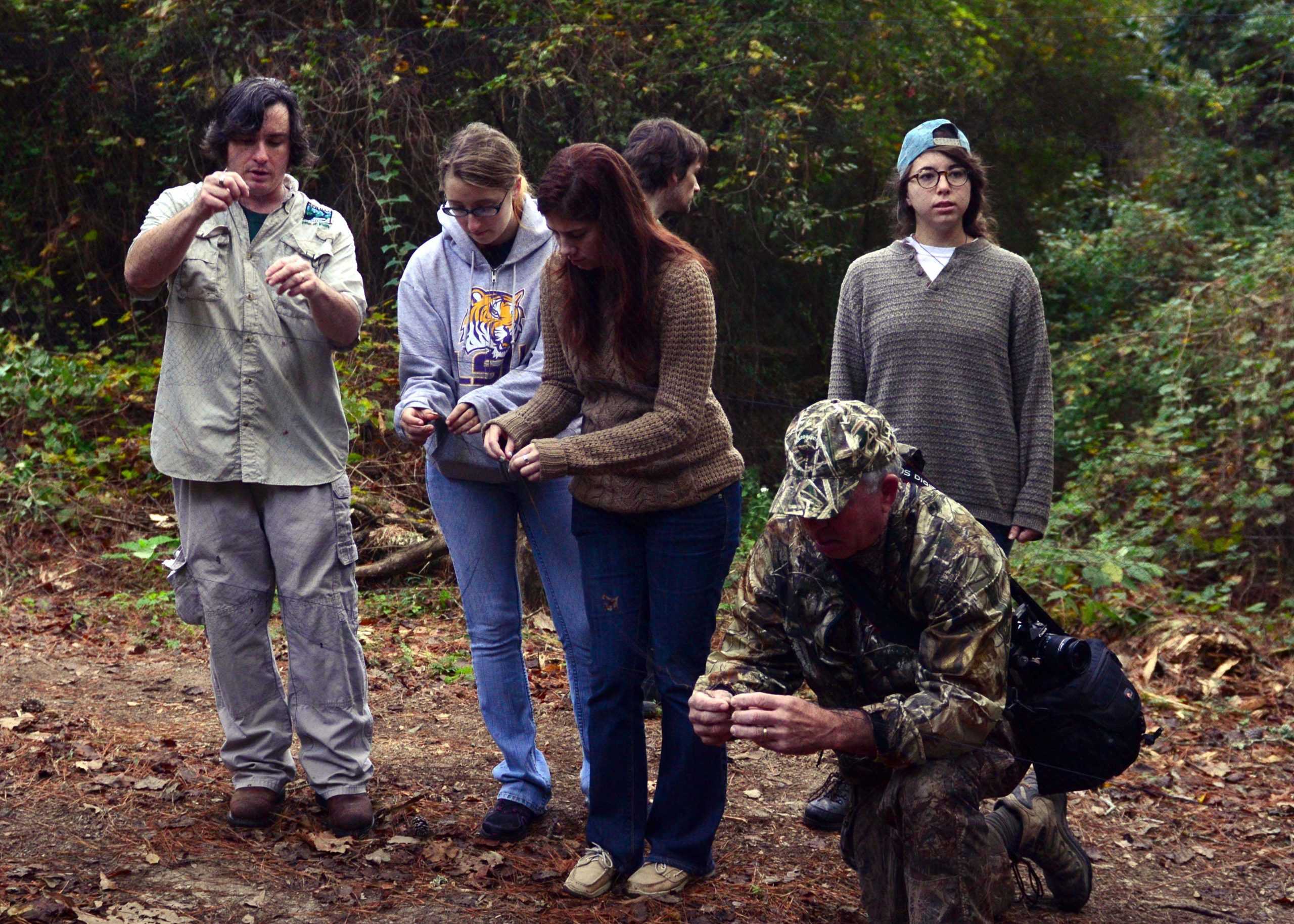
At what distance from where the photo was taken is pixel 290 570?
12.2 ft

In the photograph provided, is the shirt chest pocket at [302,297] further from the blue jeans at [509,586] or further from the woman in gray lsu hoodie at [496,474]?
the blue jeans at [509,586]

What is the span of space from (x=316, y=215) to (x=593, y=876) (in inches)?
81.2

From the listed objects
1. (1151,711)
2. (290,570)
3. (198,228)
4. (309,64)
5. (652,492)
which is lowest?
(1151,711)

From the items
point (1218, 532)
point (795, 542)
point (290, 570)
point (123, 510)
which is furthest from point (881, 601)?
point (123, 510)

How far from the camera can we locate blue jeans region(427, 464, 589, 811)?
12.4 ft

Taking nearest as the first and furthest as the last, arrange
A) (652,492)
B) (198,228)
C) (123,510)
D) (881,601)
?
(881,601)
(652,492)
(198,228)
(123,510)

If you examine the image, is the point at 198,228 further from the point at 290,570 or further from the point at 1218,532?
the point at 1218,532

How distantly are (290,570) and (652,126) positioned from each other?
1864 mm

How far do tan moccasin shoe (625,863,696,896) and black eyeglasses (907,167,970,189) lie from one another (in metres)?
2.17

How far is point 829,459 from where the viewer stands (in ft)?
8.27

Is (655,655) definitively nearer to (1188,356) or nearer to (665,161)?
(665,161)

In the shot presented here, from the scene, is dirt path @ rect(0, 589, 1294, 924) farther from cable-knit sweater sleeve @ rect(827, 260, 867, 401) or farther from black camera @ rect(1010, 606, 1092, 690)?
cable-knit sweater sleeve @ rect(827, 260, 867, 401)

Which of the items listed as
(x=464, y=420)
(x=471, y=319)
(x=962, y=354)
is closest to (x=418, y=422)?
(x=464, y=420)

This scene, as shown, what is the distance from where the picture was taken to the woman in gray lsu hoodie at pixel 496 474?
3.76 metres
